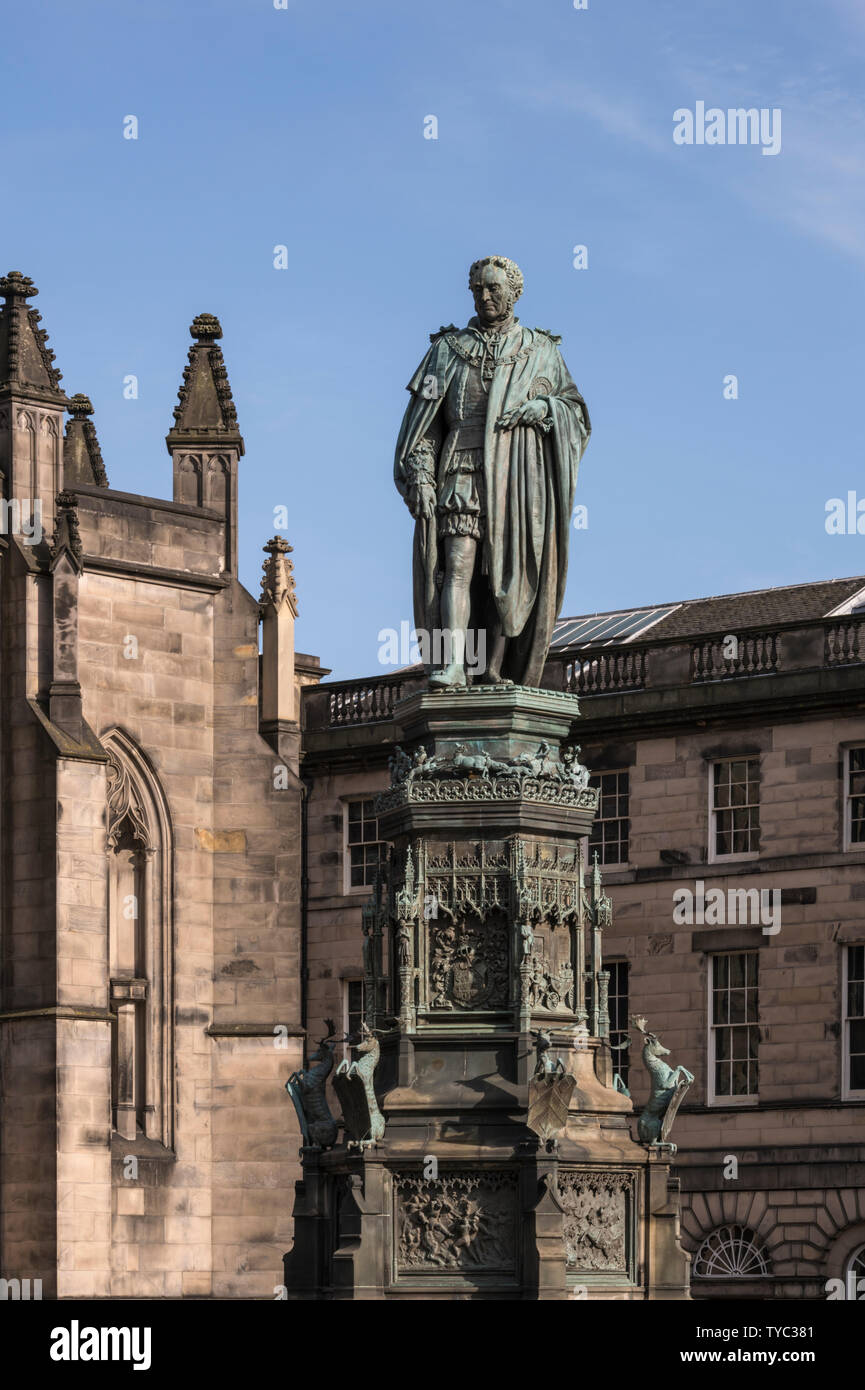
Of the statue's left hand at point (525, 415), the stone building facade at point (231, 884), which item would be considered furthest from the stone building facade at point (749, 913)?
the statue's left hand at point (525, 415)

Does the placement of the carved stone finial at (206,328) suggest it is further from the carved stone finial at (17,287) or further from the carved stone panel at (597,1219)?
the carved stone panel at (597,1219)

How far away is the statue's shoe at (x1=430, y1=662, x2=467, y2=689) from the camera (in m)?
15.9

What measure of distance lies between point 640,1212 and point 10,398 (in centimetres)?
3237

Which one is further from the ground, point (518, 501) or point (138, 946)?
point (518, 501)

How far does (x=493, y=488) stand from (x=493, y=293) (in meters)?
1.15

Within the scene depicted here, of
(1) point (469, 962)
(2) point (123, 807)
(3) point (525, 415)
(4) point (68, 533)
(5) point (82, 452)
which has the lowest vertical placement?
(1) point (469, 962)

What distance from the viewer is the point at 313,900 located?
58125mm

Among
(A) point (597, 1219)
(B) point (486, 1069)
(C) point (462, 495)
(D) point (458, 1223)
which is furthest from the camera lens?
(C) point (462, 495)

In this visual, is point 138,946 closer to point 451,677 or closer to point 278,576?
point 278,576

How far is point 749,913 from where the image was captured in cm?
5072

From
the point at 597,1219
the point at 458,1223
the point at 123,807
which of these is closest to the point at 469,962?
the point at 458,1223

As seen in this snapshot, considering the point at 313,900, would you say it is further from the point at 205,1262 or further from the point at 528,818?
the point at 528,818

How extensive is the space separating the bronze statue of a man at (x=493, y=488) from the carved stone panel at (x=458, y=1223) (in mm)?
2725

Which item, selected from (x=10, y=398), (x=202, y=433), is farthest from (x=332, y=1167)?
(x=202, y=433)
